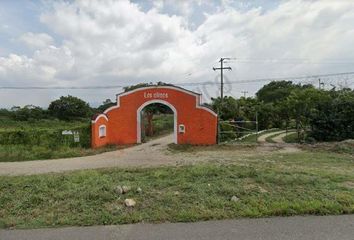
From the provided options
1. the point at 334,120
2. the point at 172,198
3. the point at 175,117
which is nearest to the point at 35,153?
the point at 175,117

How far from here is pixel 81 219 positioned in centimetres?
540

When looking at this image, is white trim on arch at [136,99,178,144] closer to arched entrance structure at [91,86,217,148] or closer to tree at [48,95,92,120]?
arched entrance structure at [91,86,217,148]

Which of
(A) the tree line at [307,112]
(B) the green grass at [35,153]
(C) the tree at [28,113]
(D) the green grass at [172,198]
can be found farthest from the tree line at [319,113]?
(C) the tree at [28,113]

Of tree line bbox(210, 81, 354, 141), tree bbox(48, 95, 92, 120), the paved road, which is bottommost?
the paved road

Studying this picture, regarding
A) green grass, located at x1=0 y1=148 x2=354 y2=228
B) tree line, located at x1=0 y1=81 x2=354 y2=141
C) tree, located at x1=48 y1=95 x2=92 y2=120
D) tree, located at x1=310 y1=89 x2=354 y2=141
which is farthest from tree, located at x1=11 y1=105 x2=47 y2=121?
green grass, located at x1=0 y1=148 x2=354 y2=228

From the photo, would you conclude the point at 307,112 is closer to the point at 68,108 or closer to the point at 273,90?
the point at 68,108

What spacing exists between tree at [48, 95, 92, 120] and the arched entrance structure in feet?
136

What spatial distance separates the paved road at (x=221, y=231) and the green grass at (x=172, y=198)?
9.3 inches

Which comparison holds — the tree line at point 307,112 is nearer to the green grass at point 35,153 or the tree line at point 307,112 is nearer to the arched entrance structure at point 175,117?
the arched entrance structure at point 175,117

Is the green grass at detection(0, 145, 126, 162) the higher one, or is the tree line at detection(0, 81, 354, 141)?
the tree line at detection(0, 81, 354, 141)

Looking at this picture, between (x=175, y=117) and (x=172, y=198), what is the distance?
16263 millimetres

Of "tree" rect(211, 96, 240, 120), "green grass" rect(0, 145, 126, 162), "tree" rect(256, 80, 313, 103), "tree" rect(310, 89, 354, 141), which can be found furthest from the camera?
"tree" rect(256, 80, 313, 103)

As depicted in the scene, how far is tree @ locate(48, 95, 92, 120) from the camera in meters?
62.0

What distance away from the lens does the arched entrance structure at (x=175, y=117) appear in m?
22.2
